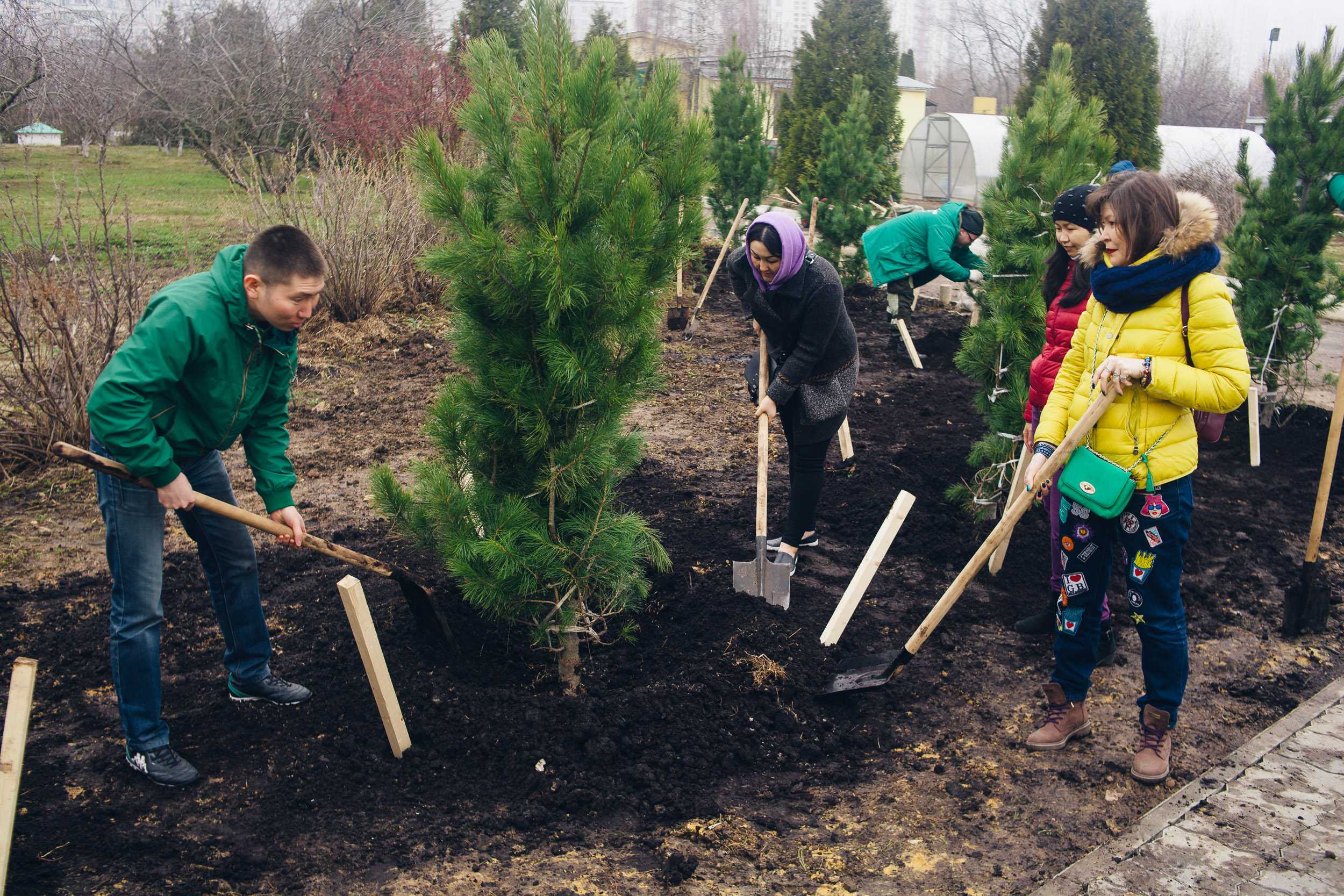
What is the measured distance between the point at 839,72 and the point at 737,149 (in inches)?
388

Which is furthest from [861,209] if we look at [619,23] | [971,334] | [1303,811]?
[619,23]

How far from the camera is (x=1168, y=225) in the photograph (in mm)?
2953

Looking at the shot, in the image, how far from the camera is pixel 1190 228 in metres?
2.90

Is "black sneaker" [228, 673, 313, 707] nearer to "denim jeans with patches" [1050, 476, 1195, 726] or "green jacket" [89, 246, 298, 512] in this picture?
"green jacket" [89, 246, 298, 512]

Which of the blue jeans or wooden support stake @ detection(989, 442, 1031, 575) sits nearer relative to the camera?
the blue jeans

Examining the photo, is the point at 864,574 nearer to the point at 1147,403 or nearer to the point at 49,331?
the point at 1147,403

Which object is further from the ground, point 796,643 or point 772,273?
point 772,273

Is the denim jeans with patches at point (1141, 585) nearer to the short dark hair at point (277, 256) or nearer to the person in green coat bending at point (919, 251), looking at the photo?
the short dark hair at point (277, 256)

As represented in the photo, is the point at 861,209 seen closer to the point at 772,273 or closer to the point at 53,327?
the point at 772,273

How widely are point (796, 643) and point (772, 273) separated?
1560mm

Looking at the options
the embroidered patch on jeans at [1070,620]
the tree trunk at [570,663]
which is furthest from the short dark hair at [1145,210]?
the tree trunk at [570,663]

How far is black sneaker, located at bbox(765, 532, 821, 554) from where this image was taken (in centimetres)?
476

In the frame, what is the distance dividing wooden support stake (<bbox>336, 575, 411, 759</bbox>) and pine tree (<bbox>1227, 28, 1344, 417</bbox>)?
6267mm

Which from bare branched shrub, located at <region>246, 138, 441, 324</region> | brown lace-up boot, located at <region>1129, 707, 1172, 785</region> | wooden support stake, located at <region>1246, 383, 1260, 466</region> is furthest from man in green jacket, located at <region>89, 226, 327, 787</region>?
wooden support stake, located at <region>1246, 383, 1260, 466</region>
